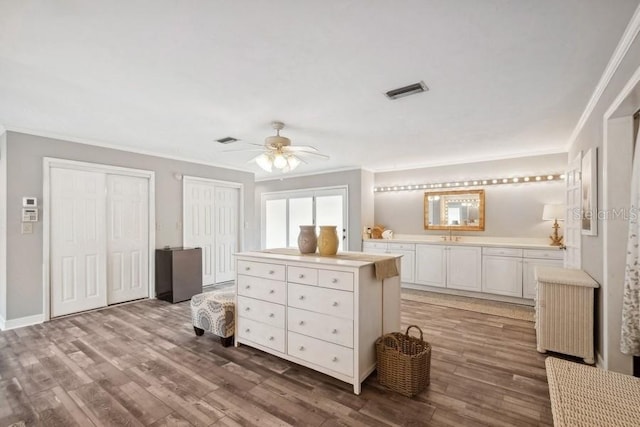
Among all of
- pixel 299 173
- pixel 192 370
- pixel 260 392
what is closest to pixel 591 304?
pixel 260 392

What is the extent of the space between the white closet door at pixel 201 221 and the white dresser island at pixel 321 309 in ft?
9.79

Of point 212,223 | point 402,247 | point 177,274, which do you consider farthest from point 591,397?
point 212,223

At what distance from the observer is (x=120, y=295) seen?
178 inches

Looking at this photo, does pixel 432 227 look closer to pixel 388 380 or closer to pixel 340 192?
pixel 340 192

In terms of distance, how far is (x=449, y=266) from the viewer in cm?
504

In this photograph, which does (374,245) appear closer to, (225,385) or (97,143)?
(225,385)

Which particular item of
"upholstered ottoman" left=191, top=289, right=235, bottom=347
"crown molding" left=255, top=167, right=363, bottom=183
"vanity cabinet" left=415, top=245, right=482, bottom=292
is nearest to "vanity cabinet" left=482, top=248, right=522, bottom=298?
"vanity cabinet" left=415, top=245, right=482, bottom=292

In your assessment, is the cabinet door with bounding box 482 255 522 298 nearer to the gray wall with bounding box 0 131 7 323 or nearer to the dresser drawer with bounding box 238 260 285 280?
the dresser drawer with bounding box 238 260 285 280

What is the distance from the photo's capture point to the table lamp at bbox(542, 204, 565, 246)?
427cm

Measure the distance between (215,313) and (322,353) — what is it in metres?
1.33

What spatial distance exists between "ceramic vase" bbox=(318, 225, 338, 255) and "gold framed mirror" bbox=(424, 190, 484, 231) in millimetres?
3598

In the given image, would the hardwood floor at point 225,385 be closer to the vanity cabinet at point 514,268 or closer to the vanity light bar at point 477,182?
the vanity cabinet at point 514,268

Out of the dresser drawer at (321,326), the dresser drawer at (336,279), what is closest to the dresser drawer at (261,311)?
the dresser drawer at (321,326)

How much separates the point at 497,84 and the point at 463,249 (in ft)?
10.3
